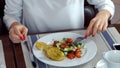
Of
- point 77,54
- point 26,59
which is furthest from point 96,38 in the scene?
point 26,59

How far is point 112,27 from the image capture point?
118 centimetres

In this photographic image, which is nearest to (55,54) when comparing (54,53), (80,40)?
(54,53)

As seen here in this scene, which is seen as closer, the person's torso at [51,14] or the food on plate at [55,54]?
the food on plate at [55,54]

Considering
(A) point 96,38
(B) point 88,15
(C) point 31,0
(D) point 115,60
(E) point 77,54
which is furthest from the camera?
(B) point 88,15

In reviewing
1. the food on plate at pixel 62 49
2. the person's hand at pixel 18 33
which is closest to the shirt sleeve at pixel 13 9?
the person's hand at pixel 18 33

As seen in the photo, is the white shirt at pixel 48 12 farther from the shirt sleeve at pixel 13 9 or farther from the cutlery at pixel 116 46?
the cutlery at pixel 116 46

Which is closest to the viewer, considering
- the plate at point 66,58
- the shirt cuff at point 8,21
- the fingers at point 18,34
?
the plate at point 66,58

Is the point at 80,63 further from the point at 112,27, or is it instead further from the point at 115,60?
the point at 112,27

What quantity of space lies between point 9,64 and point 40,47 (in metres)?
0.13

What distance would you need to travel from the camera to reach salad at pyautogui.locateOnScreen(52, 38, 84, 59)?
3.20 ft

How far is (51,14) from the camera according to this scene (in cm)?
130

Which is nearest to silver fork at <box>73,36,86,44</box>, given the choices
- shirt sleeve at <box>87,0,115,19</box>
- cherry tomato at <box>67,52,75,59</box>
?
cherry tomato at <box>67,52,75,59</box>

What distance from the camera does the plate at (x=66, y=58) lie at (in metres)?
0.94

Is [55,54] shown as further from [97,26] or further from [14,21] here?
[14,21]
